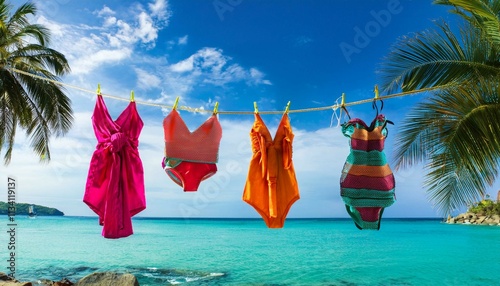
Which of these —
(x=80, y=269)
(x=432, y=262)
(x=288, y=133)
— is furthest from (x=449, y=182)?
(x=432, y=262)

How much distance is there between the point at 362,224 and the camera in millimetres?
3738

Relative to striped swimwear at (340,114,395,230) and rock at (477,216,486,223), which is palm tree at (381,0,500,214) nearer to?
striped swimwear at (340,114,395,230)

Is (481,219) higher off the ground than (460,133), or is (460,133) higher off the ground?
(460,133)

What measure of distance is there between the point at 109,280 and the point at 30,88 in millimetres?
4674

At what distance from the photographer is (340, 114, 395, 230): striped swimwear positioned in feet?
11.8

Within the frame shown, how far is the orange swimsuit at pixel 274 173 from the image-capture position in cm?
377

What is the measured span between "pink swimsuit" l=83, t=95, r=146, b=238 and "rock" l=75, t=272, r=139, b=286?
566 cm

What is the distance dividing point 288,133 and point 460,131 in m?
2.45

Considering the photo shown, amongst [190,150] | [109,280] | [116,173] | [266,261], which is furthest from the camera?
[266,261]

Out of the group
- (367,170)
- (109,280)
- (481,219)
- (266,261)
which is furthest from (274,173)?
(481,219)

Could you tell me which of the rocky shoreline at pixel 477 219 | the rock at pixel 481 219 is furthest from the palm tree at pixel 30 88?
the rock at pixel 481 219

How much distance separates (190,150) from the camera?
391 cm

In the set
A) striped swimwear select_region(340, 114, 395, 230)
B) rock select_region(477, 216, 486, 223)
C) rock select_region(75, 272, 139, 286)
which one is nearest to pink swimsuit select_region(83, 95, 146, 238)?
striped swimwear select_region(340, 114, 395, 230)

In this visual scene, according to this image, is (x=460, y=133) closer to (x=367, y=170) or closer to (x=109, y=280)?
(x=367, y=170)
